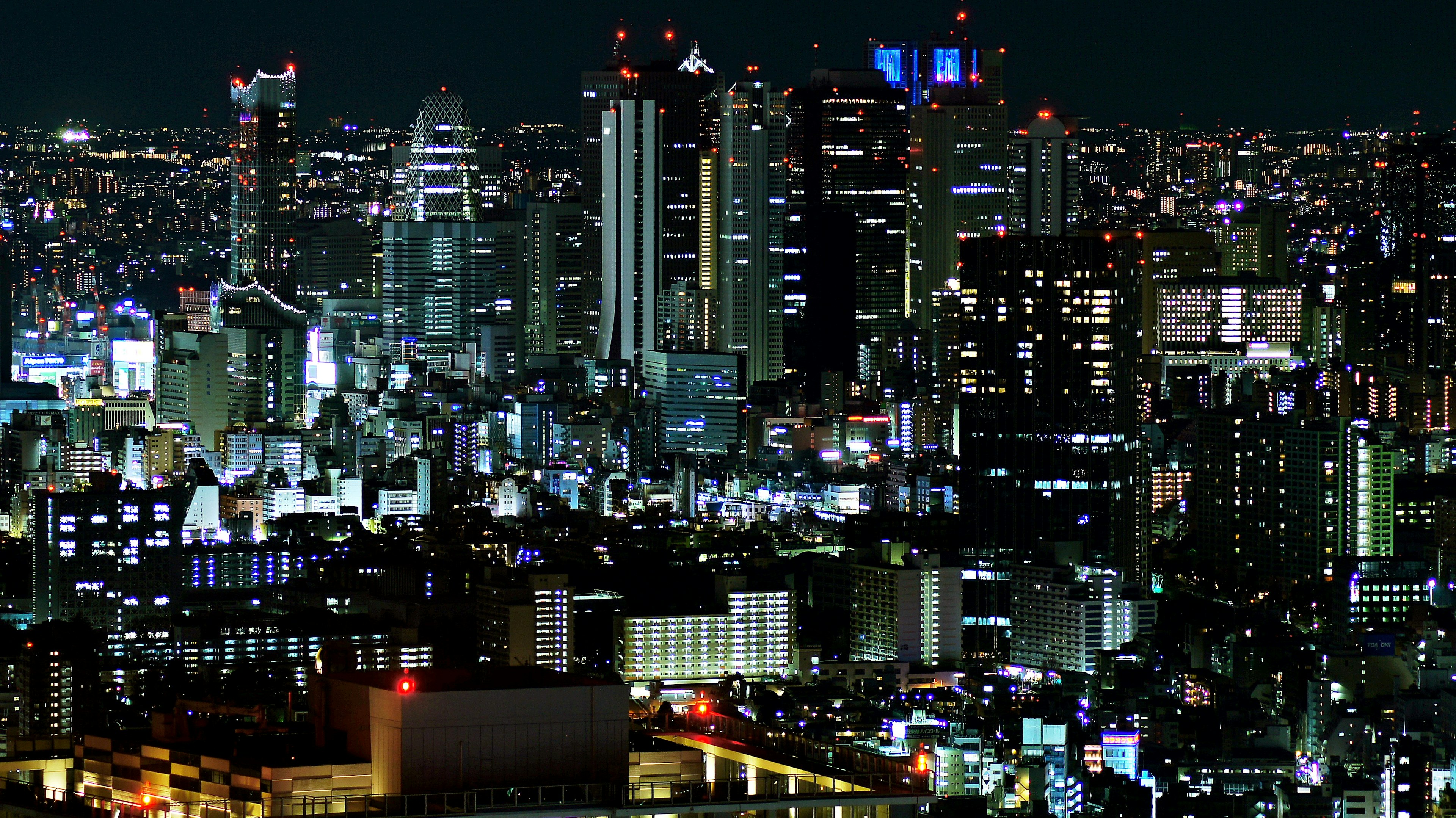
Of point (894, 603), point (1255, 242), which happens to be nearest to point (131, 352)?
point (1255, 242)

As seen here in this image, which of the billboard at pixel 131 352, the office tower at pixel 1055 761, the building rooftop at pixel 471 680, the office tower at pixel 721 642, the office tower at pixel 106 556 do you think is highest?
the billboard at pixel 131 352

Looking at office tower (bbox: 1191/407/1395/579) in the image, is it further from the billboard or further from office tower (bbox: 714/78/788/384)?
the billboard

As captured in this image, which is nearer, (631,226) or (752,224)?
(752,224)

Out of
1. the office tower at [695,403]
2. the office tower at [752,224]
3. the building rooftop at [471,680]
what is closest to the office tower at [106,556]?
the office tower at [695,403]

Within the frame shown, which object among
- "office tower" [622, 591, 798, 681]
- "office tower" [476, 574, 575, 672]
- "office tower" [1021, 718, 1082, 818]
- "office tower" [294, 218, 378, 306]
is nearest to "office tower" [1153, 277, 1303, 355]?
"office tower" [294, 218, 378, 306]

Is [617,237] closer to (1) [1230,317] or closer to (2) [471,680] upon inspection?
(1) [1230,317]

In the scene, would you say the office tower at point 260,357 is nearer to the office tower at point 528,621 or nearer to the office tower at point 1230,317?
the office tower at point 1230,317

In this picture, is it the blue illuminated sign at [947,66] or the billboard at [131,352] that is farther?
the blue illuminated sign at [947,66]
